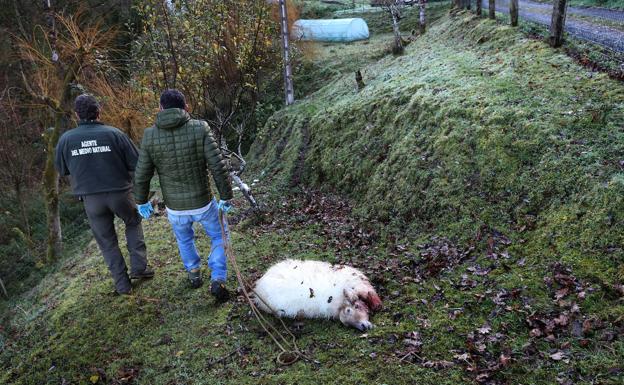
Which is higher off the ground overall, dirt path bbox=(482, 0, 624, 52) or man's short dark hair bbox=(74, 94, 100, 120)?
man's short dark hair bbox=(74, 94, 100, 120)

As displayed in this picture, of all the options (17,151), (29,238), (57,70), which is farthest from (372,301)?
(17,151)

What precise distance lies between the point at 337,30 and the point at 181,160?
89.3 ft

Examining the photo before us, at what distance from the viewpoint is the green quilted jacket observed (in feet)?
17.4

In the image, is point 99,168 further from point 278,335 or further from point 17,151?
point 17,151

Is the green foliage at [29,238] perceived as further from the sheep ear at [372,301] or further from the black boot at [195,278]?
the sheep ear at [372,301]

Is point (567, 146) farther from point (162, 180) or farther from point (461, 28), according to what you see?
point (461, 28)

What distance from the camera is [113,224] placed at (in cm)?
608

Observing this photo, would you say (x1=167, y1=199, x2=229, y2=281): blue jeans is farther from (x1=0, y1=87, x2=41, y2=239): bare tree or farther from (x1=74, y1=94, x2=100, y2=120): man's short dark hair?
(x1=0, y1=87, x2=41, y2=239): bare tree

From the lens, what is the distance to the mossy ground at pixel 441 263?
420 cm

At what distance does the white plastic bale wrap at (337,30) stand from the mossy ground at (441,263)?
2118 centimetres

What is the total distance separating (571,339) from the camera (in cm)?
395

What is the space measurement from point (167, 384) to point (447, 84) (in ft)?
27.5

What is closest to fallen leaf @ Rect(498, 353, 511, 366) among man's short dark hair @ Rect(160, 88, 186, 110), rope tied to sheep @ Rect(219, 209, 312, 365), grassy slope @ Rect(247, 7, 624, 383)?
grassy slope @ Rect(247, 7, 624, 383)

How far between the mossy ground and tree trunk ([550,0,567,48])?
1.39 ft
